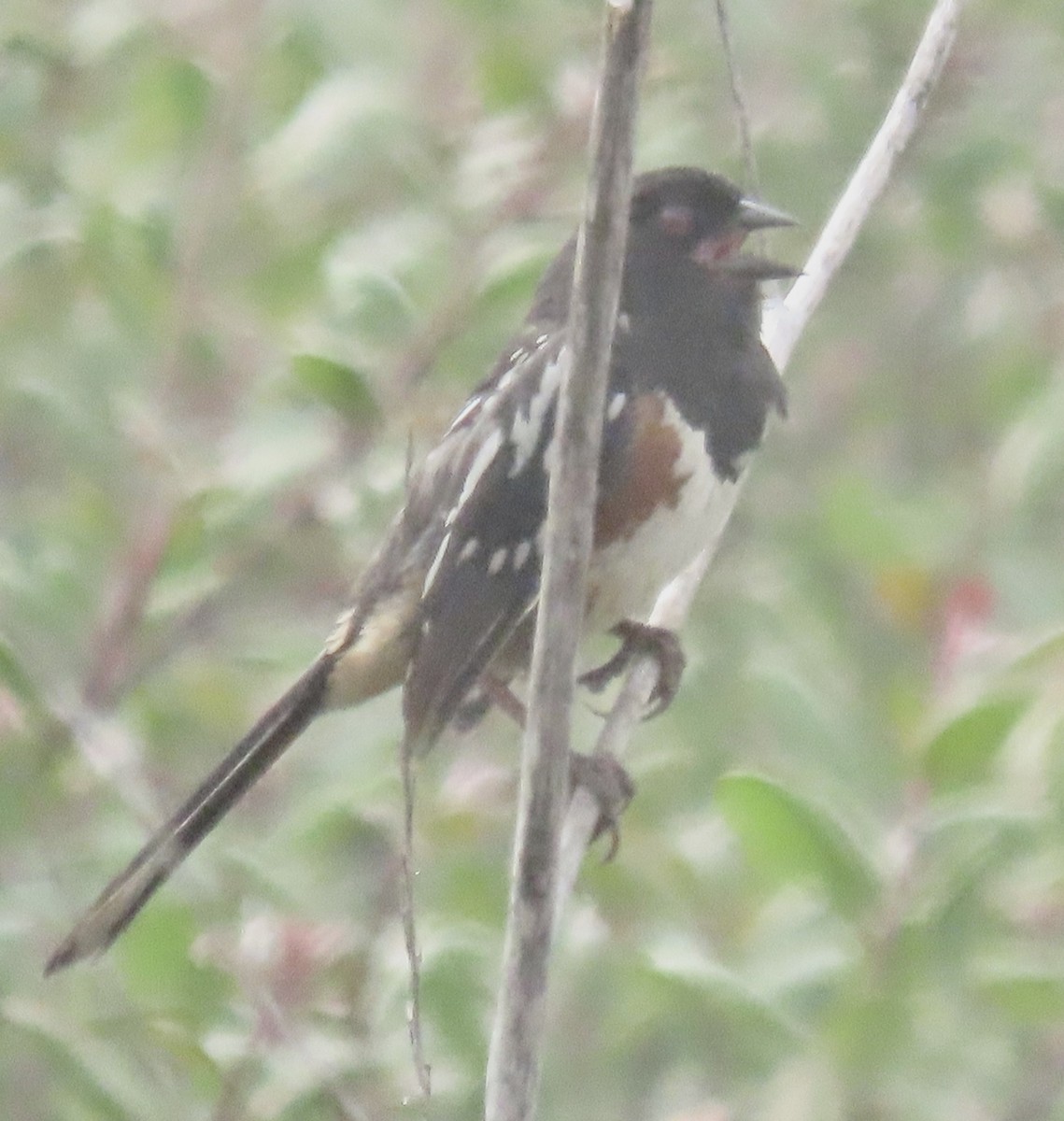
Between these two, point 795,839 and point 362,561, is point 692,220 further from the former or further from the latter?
point 795,839

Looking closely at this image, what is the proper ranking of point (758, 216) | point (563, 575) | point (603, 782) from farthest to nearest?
1. point (758, 216)
2. point (603, 782)
3. point (563, 575)

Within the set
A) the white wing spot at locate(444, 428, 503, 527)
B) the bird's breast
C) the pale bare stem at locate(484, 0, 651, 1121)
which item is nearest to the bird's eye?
the bird's breast

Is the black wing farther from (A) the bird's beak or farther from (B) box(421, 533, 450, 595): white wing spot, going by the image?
(A) the bird's beak

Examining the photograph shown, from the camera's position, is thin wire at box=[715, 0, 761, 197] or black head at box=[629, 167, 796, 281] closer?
→ thin wire at box=[715, 0, 761, 197]

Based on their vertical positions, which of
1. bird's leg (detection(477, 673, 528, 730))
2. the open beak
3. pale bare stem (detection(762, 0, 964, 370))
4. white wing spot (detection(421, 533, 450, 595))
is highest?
pale bare stem (detection(762, 0, 964, 370))

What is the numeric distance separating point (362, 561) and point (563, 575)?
149cm

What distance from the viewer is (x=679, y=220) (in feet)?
8.78

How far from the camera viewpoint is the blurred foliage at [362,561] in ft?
7.38

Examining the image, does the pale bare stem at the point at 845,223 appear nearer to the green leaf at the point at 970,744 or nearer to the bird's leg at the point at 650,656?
the bird's leg at the point at 650,656

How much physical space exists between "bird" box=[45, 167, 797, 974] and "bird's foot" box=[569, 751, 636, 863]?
5.4 inches

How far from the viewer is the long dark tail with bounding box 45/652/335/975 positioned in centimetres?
228

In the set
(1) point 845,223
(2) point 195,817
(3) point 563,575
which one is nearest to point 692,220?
(1) point 845,223

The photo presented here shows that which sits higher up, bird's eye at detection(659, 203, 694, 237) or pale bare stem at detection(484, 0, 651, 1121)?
pale bare stem at detection(484, 0, 651, 1121)

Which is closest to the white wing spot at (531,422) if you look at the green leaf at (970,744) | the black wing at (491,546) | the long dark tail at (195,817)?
the black wing at (491,546)
